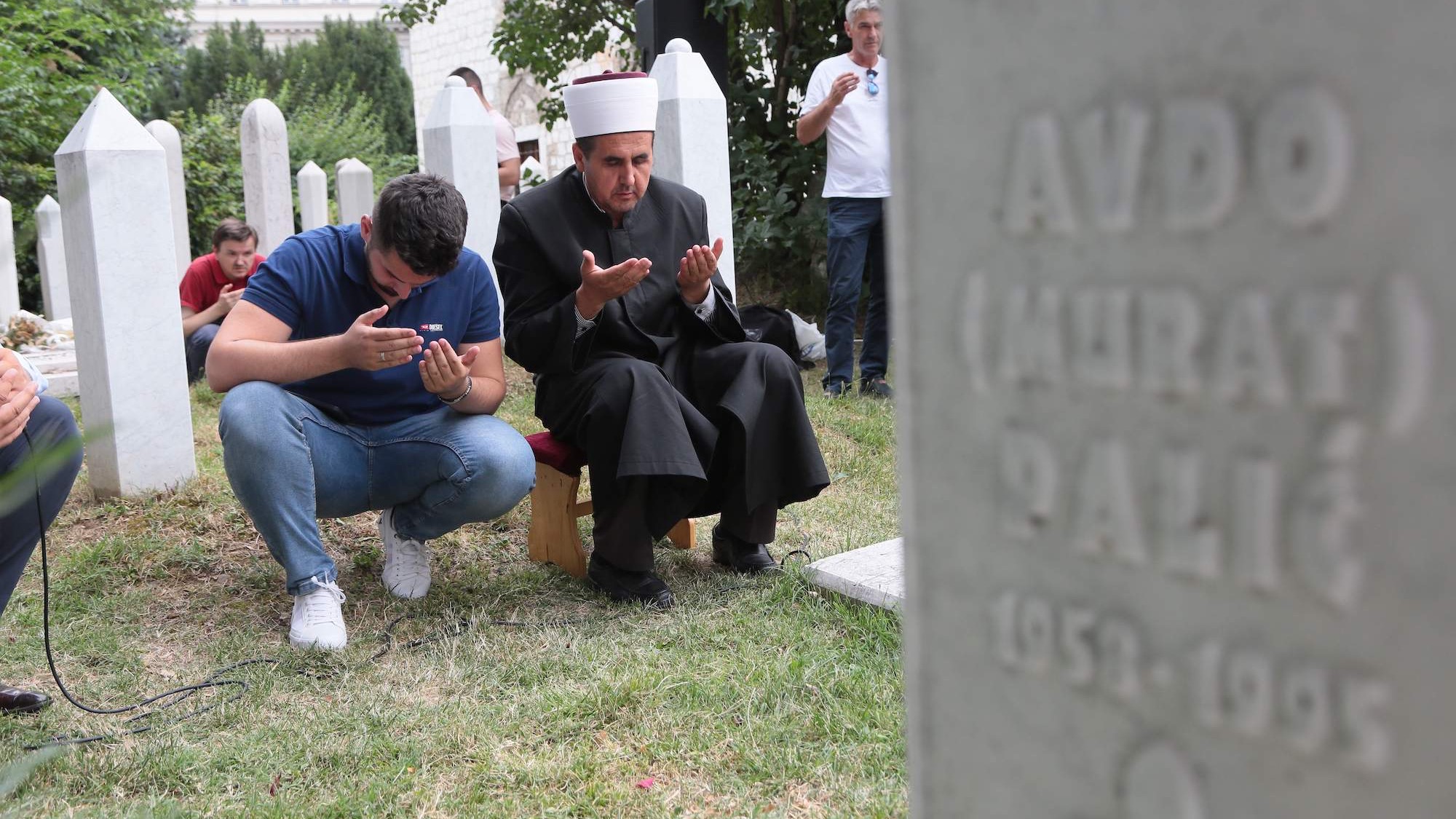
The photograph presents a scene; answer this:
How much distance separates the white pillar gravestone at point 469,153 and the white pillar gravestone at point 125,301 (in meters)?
1.63

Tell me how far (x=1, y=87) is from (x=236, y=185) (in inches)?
124

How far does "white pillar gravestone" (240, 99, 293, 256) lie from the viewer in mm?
7605

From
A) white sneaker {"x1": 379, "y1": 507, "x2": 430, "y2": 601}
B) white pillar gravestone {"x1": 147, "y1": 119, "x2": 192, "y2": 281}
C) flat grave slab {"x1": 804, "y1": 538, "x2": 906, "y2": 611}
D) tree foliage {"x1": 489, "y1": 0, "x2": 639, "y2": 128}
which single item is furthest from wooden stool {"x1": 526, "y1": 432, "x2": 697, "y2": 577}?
tree foliage {"x1": 489, "y1": 0, "x2": 639, "y2": 128}

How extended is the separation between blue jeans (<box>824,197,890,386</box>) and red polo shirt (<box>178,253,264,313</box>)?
10.3 feet

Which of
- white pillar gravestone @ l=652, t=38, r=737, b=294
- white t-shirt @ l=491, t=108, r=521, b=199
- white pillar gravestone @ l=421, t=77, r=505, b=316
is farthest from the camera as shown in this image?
white t-shirt @ l=491, t=108, r=521, b=199

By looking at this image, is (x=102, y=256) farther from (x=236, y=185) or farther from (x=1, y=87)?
(x=236, y=185)

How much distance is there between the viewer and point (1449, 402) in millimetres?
742

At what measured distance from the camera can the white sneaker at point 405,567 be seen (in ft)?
→ 11.8

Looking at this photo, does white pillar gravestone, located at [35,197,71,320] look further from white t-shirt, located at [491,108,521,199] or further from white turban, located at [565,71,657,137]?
white turban, located at [565,71,657,137]

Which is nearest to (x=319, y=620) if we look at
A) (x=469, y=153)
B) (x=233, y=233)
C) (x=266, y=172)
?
(x=469, y=153)

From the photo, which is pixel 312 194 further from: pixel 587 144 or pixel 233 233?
pixel 587 144

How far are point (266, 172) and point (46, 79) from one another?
734cm

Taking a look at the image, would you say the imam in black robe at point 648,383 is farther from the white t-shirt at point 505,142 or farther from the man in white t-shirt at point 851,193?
the white t-shirt at point 505,142

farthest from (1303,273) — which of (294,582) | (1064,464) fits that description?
(294,582)
